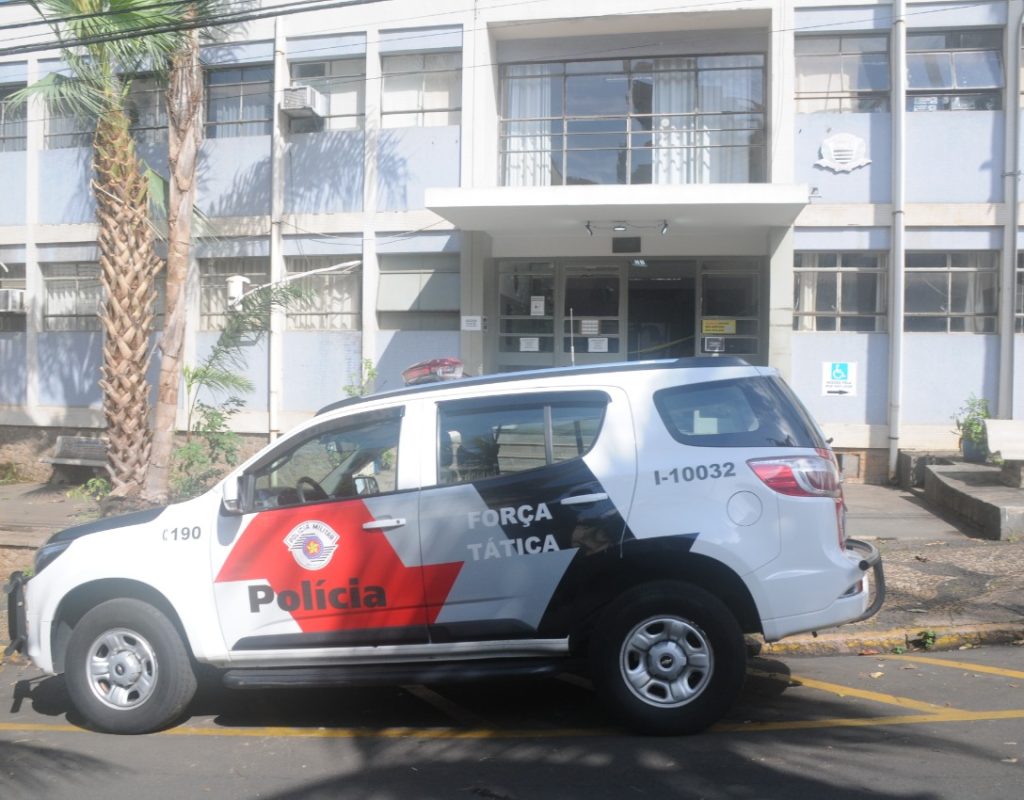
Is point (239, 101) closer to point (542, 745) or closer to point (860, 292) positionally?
point (860, 292)

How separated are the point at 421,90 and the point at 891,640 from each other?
11.4 m

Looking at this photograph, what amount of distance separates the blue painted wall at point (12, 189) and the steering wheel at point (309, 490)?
1425cm

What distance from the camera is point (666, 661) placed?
18.0 feet

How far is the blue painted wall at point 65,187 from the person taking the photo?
683 inches

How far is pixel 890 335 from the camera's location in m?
14.7

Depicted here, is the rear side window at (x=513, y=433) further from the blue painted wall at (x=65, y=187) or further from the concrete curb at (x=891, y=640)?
the blue painted wall at (x=65, y=187)

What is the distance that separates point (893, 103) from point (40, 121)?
45.1 feet

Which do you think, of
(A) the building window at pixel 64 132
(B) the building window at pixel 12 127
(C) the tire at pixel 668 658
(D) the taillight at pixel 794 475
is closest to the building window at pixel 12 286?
(B) the building window at pixel 12 127

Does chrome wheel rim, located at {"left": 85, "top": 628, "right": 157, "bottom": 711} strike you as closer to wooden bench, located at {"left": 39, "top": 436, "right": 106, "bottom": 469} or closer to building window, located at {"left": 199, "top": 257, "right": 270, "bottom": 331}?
building window, located at {"left": 199, "top": 257, "right": 270, "bottom": 331}

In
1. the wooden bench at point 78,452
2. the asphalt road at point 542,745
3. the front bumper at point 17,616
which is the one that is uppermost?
the wooden bench at point 78,452

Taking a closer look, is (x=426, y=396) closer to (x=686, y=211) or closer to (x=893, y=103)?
(x=686, y=211)

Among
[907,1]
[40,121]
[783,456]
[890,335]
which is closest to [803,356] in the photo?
[890,335]

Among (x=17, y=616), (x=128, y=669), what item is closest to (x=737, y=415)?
(x=128, y=669)

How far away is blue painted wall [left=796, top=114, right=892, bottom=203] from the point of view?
14.7 meters
